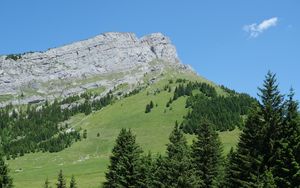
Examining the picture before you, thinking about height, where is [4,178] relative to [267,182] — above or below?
above

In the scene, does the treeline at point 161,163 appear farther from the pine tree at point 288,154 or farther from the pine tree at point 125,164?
the pine tree at point 288,154

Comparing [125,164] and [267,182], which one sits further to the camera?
[125,164]

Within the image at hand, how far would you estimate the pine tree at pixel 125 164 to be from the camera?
4694cm

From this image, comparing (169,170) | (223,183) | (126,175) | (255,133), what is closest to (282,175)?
(255,133)

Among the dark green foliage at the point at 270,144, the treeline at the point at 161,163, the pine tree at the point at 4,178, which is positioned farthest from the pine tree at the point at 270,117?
the pine tree at the point at 4,178

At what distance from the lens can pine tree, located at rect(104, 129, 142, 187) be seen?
46938mm

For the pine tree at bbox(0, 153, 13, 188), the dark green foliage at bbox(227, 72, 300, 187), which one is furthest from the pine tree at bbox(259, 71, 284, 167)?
the pine tree at bbox(0, 153, 13, 188)

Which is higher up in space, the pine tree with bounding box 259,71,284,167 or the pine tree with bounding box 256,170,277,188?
the pine tree with bounding box 259,71,284,167

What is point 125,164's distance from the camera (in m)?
47.4

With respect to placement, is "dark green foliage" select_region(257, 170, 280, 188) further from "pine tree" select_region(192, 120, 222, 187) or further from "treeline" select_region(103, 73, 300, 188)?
"pine tree" select_region(192, 120, 222, 187)

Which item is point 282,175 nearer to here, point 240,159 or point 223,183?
point 240,159

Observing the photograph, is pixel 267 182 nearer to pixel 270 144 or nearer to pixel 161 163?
pixel 270 144

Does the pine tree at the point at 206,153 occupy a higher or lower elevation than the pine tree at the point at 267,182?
higher

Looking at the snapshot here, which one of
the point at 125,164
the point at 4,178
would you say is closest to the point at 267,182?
the point at 125,164
